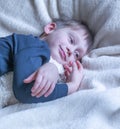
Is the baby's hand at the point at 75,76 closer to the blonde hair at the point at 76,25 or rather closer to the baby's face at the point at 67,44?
the baby's face at the point at 67,44

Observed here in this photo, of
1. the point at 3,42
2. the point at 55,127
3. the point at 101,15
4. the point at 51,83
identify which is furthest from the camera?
the point at 101,15

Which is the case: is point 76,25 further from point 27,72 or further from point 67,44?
point 27,72

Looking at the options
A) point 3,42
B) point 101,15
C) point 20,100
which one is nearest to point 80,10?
point 101,15

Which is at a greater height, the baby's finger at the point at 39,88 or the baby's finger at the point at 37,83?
the baby's finger at the point at 37,83

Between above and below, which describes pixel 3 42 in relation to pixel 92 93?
above

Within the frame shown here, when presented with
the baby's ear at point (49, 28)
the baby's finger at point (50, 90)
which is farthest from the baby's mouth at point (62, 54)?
the baby's finger at point (50, 90)

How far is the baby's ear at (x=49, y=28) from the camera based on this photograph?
133cm

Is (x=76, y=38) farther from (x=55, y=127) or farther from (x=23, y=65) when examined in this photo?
(x=55, y=127)

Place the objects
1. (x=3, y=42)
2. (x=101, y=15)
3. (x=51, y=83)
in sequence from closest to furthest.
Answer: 1. (x=51, y=83)
2. (x=3, y=42)
3. (x=101, y=15)

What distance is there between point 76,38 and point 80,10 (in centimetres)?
12

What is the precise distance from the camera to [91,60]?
1243mm

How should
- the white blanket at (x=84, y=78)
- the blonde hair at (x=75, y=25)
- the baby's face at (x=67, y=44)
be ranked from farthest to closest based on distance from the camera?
the blonde hair at (x=75, y=25)
the baby's face at (x=67, y=44)
the white blanket at (x=84, y=78)

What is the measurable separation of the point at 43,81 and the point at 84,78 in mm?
213

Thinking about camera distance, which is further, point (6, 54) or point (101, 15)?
point (101, 15)
